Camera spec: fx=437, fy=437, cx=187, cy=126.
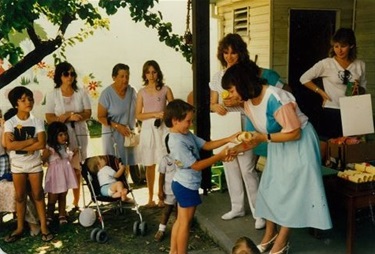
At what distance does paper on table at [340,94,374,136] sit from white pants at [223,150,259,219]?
952 millimetres

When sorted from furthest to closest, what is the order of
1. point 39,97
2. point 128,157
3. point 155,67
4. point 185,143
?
1. point 39,97
2. point 128,157
3. point 155,67
4. point 185,143

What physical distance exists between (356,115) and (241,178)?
1.33 m

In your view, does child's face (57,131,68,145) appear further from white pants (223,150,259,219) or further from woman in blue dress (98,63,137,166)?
white pants (223,150,259,219)

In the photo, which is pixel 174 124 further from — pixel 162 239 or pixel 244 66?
pixel 162 239

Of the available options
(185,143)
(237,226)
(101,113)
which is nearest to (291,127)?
(185,143)

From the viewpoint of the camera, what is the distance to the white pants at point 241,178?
440 centimetres

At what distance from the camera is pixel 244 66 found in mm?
3445

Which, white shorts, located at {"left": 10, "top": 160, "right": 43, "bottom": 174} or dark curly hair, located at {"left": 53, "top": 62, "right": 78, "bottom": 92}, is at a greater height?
dark curly hair, located at {"left": 53, "top": 62, "right": 78, "bottom": 92}

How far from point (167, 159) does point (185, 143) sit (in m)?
1.22

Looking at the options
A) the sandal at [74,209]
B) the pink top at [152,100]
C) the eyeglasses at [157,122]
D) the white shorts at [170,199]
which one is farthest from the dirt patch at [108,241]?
the pink top at [152,100]

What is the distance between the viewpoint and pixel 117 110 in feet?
18.2

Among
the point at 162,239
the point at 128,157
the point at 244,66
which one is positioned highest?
the point at 244,66

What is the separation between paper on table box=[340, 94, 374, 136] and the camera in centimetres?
393

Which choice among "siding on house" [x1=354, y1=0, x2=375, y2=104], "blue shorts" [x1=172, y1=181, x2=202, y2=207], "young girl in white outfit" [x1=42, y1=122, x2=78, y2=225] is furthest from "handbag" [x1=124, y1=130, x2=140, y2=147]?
"siding on house" [x1=354, y1=0, x2=375, y2=104]
